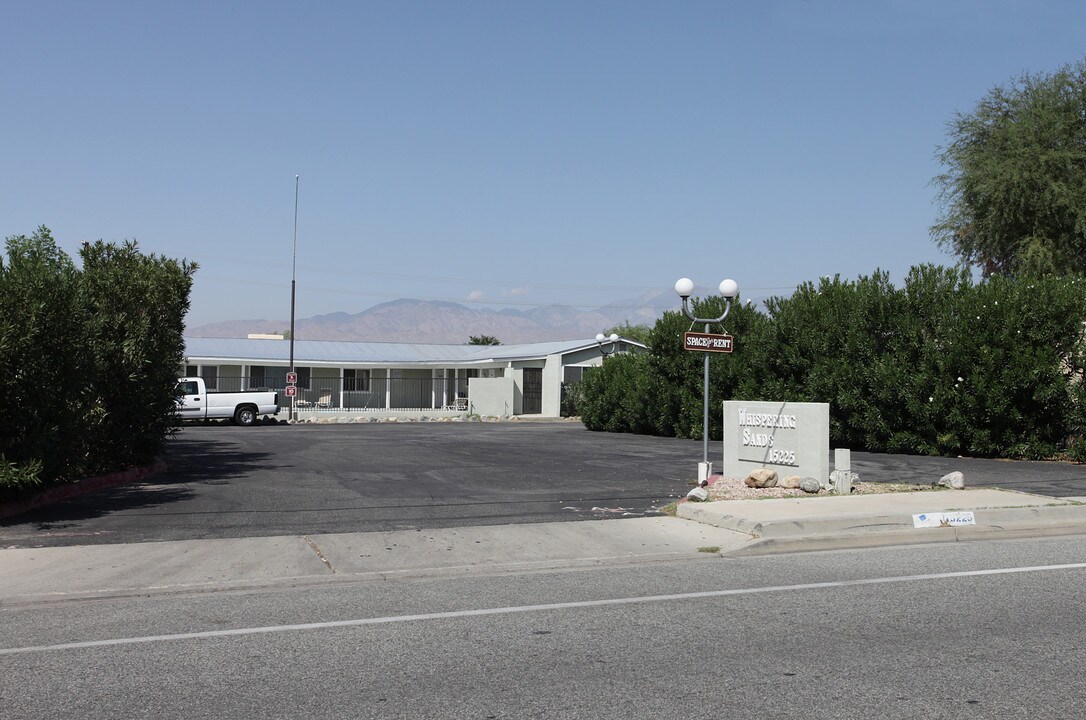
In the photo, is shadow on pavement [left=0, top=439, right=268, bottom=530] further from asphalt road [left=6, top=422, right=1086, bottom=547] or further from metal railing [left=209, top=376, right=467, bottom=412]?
metal railing [left=209, top=376, right=467, bottom=412]

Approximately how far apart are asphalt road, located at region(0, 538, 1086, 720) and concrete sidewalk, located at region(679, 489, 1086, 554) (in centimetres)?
155

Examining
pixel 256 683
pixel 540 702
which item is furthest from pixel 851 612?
pixel 256 683

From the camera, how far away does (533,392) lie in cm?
5231

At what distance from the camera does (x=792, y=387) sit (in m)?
26.6

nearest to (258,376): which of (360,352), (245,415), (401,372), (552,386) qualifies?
(360,352)

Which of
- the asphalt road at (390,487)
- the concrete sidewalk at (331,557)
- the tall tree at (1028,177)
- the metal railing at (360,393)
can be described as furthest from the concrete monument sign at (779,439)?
the metal railing at (360,393)

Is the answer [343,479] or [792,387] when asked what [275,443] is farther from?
[792,387]

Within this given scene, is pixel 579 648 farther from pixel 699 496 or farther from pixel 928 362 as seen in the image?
pixel 928 362

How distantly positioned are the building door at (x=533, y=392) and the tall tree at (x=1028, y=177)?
23.9 m

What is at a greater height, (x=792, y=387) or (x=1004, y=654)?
(x=792, y=387)

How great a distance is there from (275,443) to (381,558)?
59.4 feet

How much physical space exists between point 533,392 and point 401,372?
11.7 metres

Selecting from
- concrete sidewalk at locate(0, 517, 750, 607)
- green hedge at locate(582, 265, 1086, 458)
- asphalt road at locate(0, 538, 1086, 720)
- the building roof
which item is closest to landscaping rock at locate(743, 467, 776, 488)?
concrete sidewalk at locate(0, 517, 750, 607)

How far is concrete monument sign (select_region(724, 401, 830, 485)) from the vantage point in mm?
14742
